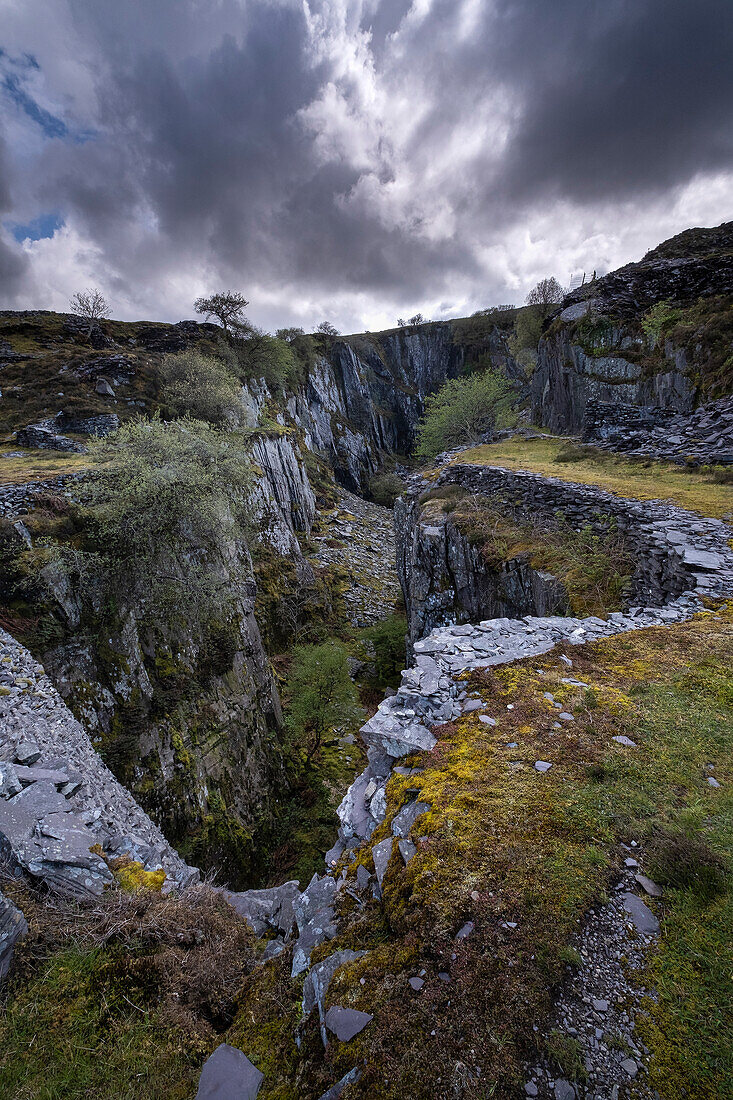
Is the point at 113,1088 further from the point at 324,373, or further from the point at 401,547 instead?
the point at 324,373

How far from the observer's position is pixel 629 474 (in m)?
14.4

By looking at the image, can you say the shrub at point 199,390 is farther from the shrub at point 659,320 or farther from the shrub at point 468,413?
the shrub at point 659,320

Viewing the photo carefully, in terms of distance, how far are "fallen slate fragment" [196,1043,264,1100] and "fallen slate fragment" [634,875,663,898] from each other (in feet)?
10.2

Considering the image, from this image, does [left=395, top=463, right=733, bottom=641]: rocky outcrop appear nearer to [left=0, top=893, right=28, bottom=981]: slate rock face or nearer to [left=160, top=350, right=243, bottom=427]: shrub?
[left=0, top=893, right=28, bottom=981]: slate rock face

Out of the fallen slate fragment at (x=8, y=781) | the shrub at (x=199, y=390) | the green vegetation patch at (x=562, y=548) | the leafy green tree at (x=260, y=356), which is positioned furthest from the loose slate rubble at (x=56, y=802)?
the leafy green tree at (x=260, y=356)

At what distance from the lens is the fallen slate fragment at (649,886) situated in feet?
8.78

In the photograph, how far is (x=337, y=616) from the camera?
26.1 metres

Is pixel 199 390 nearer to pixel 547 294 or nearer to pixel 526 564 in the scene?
pixel 526 564

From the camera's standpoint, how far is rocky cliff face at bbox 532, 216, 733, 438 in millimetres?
17469

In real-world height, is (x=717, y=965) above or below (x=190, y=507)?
below

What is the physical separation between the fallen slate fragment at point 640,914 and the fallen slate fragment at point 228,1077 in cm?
292

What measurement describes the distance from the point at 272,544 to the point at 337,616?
273 inches

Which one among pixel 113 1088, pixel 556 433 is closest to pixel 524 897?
pixel 113 1088

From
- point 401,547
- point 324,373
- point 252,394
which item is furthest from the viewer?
point 324,373
